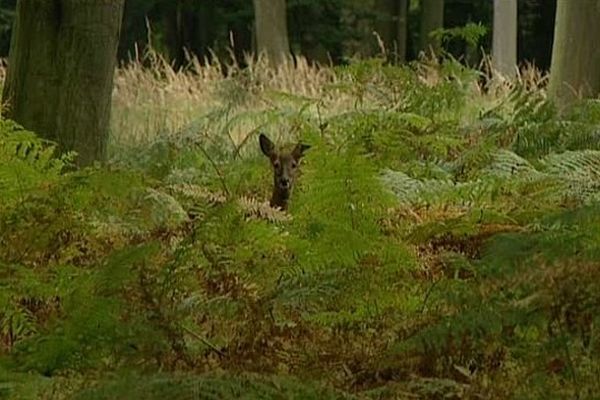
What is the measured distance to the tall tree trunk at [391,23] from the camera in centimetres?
2714

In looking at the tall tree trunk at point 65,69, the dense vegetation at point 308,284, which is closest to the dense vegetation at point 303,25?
the tall tree trunk at point 65,69

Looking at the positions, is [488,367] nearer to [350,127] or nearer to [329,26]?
[350,127]

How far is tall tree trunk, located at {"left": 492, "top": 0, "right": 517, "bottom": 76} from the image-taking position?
75.9 ft

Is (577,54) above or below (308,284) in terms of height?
below

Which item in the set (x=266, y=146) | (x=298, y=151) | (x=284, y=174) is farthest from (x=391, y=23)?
(x=284, y=174)

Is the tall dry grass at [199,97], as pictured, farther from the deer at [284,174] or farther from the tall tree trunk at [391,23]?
the tall tree trunk at [391,23]

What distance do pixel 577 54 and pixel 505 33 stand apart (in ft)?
44.5

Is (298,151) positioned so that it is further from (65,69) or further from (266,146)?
(65,69)

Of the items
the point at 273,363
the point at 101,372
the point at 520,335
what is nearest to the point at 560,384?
the point at 520,335

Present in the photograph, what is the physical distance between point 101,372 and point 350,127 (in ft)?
13.8

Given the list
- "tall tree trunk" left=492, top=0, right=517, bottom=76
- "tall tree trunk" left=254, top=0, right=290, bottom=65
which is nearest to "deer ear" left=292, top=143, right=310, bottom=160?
"tall tree trunk" left=492, top=0, right=517, bottom=76

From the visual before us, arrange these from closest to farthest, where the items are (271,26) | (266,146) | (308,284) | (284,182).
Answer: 1. (308,284)
2. (284,182)
3. (266,146)
4. (271,26)

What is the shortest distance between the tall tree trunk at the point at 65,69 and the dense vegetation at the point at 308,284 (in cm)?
55

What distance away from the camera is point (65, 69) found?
587cm
